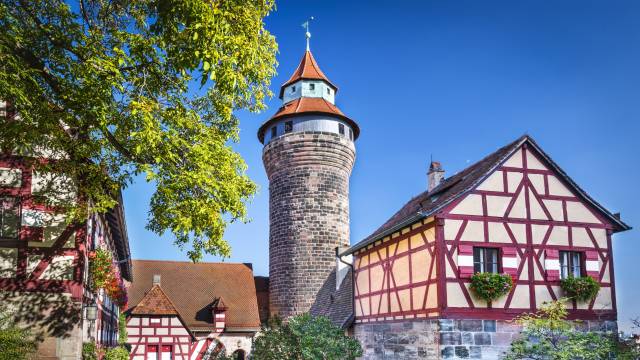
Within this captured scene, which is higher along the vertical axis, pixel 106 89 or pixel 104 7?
pixel 104 7

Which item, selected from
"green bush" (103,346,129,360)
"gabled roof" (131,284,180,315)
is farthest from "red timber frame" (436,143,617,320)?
"gabled roof" (131,284,180,315)

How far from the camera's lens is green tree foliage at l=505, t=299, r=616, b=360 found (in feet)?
45.7

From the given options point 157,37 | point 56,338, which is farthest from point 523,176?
point 56,338

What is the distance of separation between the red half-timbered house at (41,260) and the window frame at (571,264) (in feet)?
36.4

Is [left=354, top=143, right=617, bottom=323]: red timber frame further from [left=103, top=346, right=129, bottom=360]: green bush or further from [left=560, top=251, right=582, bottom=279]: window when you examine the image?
[left=103, top=346, right=129, bottom=360]: green bush

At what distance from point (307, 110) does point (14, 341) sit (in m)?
19.0

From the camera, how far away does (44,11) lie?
1087cm

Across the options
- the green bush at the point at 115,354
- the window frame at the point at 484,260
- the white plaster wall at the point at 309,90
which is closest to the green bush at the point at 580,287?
the window frame at the point at 484,260

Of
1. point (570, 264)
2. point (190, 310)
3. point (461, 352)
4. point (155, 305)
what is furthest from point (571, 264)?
point (190, 310)

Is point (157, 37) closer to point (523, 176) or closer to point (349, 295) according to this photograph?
point (523, 176)

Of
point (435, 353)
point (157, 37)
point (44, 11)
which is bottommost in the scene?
point (435, 353)

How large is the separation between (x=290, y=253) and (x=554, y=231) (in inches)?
541

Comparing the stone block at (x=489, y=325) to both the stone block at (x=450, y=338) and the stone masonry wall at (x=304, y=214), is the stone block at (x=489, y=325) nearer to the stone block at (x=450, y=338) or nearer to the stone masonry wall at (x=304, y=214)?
the stone block at (x=450, y=338)

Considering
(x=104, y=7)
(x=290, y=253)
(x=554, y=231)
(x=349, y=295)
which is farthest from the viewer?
(x=290, y=253)
